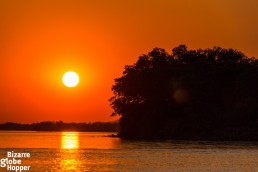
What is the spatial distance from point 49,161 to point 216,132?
65.6m

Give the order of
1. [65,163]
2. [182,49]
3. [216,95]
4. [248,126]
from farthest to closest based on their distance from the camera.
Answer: [182,49], [216,95], [248,126], [65,163]

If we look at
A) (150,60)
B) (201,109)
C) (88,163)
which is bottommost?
(88,163)

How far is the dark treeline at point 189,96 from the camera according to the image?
4692 inches

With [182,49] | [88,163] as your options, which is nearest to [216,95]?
[182,49]

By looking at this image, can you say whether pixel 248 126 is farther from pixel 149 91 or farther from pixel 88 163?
pixel 88 163

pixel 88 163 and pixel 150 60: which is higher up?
pixel 150 60

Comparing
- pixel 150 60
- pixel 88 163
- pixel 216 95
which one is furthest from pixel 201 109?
pixel 88 163

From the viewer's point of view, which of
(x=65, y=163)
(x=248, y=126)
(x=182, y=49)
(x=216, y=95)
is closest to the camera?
(x=65, y=163)

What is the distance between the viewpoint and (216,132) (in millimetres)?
119500

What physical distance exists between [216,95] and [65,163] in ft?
246

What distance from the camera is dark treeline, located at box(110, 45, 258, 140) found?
11919 centimetres

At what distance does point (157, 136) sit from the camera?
410ft

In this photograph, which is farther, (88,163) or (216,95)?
(216,95)

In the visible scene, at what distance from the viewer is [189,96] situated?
413ft
